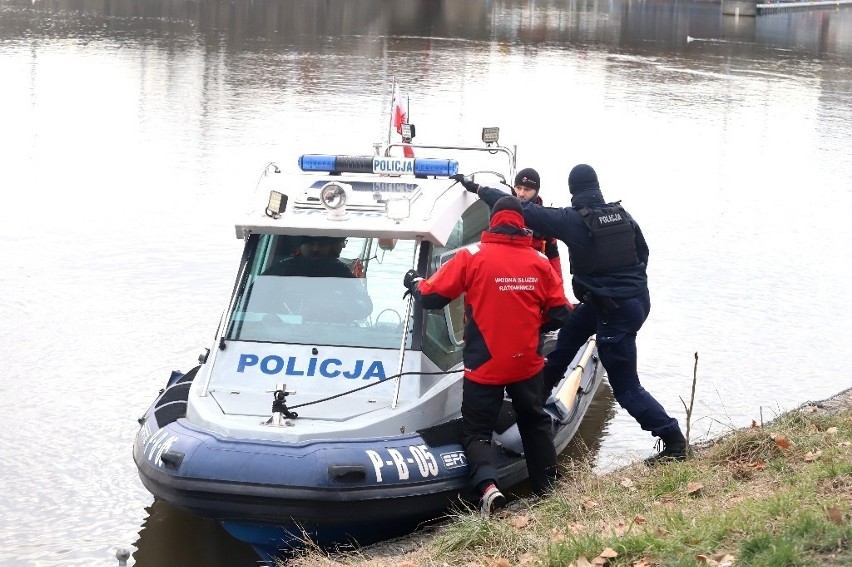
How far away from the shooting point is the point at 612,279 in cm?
849

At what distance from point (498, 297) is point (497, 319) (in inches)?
5.1

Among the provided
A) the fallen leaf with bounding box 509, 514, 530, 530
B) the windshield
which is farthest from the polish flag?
the fallen leaf with bounding box 509, 514, 530, 530

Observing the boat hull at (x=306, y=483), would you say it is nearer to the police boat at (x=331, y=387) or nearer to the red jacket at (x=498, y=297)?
the police boat at (x=331, y=387)

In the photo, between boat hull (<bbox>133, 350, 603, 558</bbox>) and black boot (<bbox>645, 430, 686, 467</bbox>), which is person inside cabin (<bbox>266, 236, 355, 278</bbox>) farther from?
black boot (<bbox>645, 430, 686, 467</bbox>)

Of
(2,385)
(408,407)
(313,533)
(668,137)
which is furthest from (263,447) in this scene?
(668,137)

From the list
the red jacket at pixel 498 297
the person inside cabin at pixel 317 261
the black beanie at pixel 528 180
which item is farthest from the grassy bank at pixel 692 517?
the black beanie at pixel 528 180

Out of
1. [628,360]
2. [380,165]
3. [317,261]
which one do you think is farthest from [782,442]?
[380,165]

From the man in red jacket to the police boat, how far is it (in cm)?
19

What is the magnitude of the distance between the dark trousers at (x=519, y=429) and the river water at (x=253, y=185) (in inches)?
64.5

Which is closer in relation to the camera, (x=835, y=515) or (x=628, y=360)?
(x=835, y=515)

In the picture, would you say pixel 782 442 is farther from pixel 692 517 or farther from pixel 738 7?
pixel 738 7

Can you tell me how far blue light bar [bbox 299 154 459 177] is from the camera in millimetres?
9695

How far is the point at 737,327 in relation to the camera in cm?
1341

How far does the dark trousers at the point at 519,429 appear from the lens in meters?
7.85
